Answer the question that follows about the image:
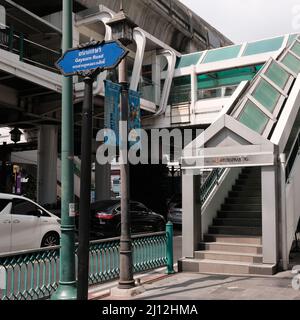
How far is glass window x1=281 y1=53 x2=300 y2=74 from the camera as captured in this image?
15.9m

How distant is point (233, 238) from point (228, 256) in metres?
0.71

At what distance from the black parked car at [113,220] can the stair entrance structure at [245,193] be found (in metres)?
5.00

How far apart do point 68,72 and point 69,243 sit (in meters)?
2.63

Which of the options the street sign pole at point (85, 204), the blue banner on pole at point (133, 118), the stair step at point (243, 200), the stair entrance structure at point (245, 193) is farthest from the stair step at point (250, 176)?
the street sign pole at point (85, 204)

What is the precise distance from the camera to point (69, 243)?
23.1 feet

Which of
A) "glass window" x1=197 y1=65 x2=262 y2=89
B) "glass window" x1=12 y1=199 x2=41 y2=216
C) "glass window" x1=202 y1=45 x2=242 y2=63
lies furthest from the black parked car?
"glass window" x1=202 y1=45 x2=242 y2=63

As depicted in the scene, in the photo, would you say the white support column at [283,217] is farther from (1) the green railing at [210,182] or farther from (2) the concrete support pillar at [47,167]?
(2) the concrete support pillar at [47,167]

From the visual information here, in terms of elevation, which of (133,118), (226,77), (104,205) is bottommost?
(104,205)

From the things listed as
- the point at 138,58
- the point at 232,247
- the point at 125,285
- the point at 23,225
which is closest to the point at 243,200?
the point at 232,247

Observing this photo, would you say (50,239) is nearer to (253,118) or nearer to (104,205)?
(104,205)

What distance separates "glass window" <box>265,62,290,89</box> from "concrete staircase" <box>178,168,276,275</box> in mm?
3216

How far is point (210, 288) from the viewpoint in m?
8.16

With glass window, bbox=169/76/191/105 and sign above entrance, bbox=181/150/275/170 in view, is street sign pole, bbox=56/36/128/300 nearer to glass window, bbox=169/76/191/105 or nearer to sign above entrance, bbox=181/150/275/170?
sign above entrance, bbox=181/150/275/170
